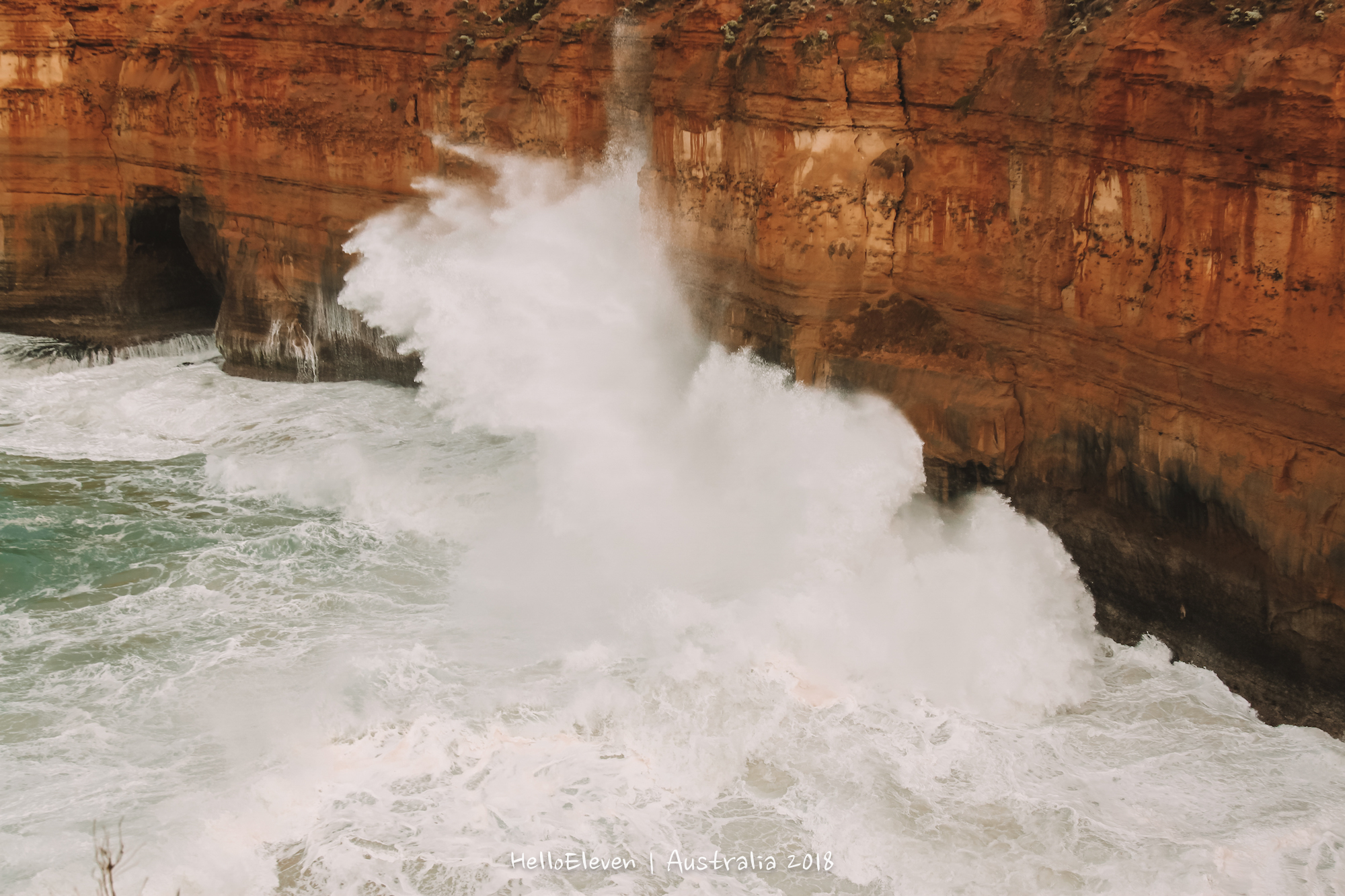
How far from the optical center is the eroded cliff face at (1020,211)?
29.5 ft

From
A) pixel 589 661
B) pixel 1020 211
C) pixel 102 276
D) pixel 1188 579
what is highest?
pixel 1020 211

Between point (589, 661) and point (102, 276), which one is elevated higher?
point (102, 276)

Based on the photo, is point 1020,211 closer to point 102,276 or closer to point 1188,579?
point 1188,579

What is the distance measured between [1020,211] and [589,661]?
533 cm

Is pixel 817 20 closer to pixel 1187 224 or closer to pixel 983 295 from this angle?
pixel 983 295

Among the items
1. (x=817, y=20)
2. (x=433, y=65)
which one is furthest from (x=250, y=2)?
(x=817, y=20)

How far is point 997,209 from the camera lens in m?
10.8

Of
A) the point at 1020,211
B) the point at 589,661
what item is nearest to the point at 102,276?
the point at 589,661

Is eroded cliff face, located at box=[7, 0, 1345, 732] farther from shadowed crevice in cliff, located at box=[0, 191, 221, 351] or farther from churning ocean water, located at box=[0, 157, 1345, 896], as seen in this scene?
shadowed crevice in cliff, located at box=[0, 191, 221, 351]

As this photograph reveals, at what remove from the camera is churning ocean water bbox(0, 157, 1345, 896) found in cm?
802

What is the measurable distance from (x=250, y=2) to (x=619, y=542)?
9812 millimetres

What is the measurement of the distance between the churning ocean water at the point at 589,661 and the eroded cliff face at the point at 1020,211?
564 mm

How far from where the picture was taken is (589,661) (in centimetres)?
1006

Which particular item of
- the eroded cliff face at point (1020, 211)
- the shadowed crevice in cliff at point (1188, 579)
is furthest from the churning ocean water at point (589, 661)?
the eroded cliff face at point (1020, 211)
